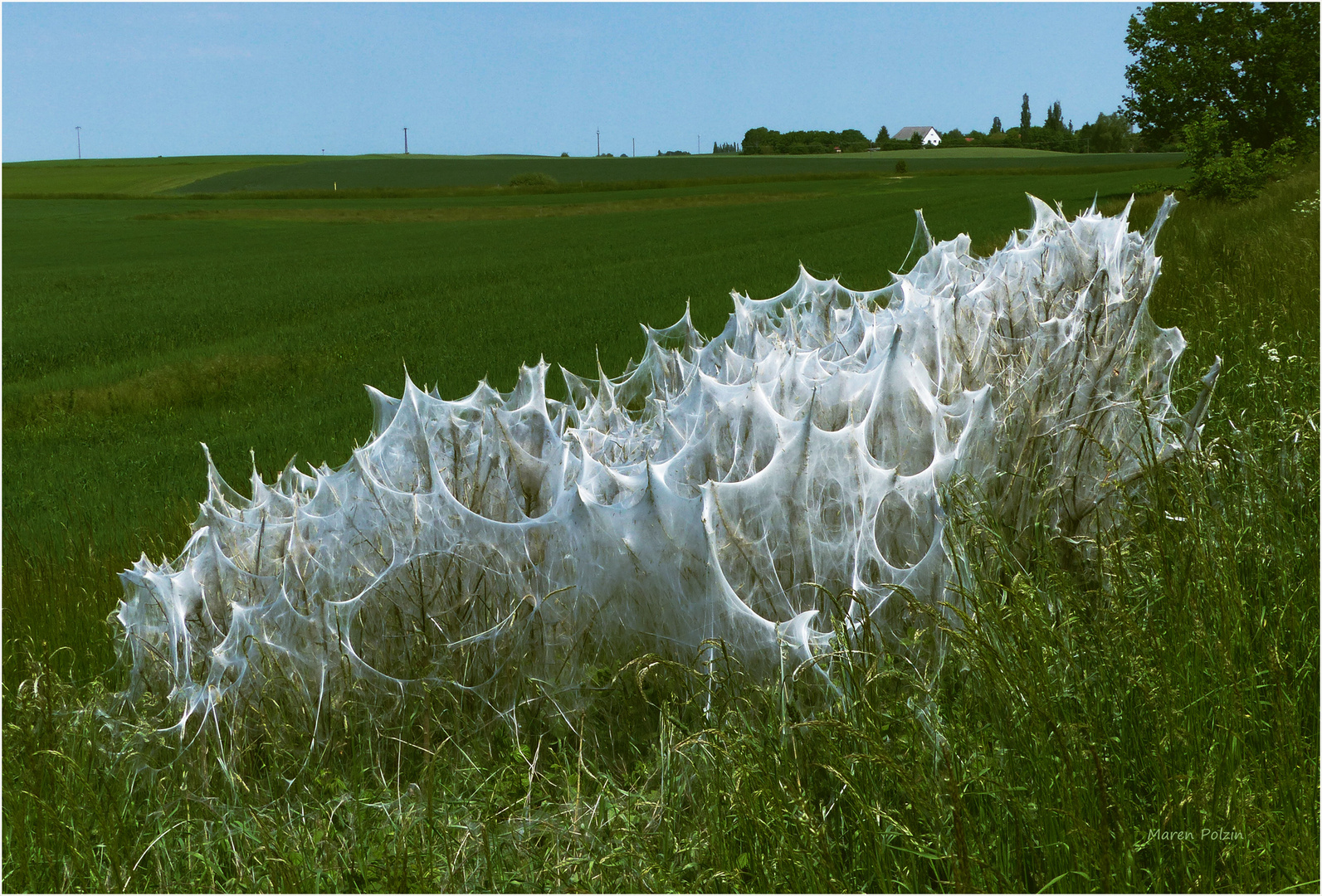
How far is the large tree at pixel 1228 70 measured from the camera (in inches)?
1305

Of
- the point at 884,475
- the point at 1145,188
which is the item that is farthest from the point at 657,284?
the point at 1145,188

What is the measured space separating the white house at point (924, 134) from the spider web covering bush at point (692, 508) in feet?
407

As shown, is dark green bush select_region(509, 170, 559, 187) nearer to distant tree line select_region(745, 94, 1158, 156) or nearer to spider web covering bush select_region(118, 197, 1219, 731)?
distant tree line select_region(745, 94, 1158, 156)

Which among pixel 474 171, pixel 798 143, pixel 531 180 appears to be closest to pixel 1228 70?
pixel 531 180

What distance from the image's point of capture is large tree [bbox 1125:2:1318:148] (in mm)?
33156

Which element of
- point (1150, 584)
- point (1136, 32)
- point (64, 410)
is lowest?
point (64, 410)

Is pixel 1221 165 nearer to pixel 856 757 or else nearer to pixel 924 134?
pixel 856 757

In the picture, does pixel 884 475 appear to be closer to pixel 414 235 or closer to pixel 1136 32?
pixel 414 235

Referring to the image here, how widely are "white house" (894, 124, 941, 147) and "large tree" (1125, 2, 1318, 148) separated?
86046 mm

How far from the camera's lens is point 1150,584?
2449 millimetres

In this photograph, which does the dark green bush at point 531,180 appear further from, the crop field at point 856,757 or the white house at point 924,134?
the white house at point 924,134

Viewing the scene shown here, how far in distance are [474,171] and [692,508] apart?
6995 centimetres

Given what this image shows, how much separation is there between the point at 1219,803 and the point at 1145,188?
38.5 metres

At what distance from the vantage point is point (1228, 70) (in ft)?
112
